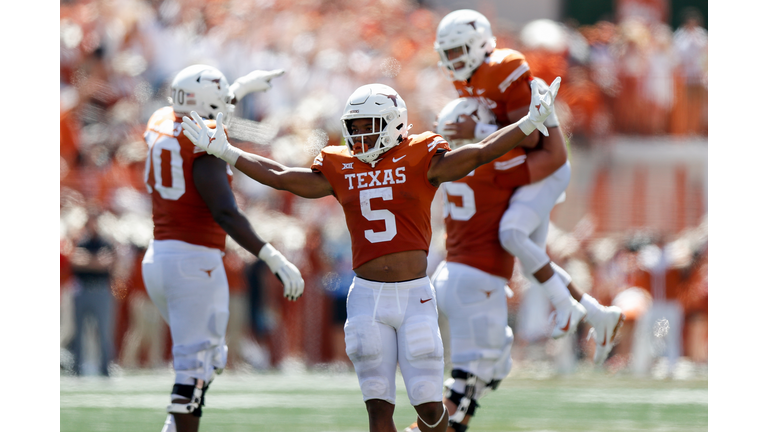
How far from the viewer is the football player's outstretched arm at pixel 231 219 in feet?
16.6

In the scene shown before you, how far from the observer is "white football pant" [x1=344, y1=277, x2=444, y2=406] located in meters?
4.46

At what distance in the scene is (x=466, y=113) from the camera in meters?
5.73

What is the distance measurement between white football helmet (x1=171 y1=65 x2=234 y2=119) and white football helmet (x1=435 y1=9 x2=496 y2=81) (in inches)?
48.1

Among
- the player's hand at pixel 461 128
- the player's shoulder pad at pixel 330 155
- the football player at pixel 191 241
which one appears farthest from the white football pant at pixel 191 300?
the player's hand at pixel 461 128

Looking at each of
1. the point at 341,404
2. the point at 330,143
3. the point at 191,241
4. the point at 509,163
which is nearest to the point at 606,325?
the point at 509,163

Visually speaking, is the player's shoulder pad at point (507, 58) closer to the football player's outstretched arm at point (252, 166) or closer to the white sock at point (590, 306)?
the white sock at point (590, 306)

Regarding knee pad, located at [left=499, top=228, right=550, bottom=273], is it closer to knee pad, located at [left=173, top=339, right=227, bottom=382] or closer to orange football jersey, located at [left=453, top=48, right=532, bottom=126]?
orange football jersey, located at [left=453, top=48, right=532, bottom=126]

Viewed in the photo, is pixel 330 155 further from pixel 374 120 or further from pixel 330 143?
pixel 330 143

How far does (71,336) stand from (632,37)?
8.26 metres

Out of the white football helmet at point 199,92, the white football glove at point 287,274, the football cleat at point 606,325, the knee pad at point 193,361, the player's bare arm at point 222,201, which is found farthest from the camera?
the football cleat at point 606,325

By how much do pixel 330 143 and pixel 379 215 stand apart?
7763 mm

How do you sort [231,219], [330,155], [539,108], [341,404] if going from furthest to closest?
[341,404], [231,219], [330,155], [539,108]

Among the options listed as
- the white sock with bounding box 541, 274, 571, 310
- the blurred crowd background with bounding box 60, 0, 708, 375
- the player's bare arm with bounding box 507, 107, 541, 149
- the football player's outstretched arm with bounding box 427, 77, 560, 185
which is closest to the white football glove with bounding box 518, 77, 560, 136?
the football player's outstretched arm with bounding box 427, 77, 560, 185

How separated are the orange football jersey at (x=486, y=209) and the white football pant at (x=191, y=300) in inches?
52.9
